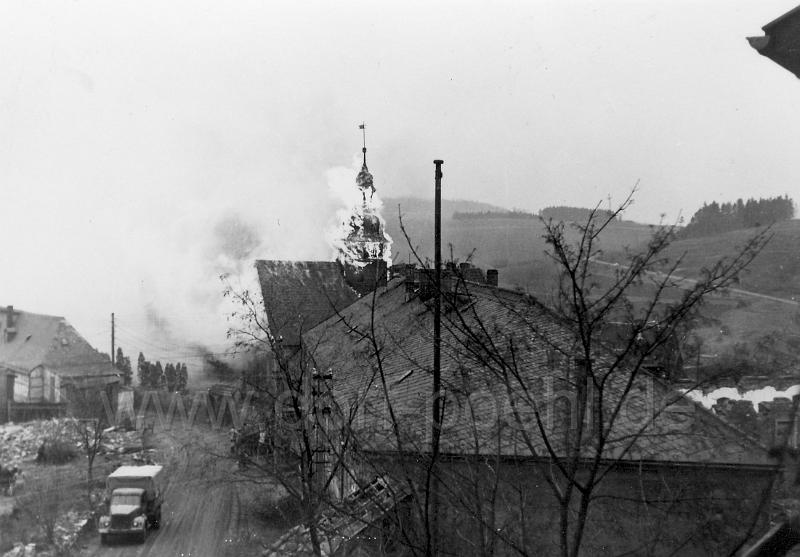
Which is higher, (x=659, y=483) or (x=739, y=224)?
(x=739, y=224)

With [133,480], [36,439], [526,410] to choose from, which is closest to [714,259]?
[526,410]

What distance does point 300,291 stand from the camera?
3109 centimetres

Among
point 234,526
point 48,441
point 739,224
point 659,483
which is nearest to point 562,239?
point 659,483

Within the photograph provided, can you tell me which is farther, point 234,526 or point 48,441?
point 48,441

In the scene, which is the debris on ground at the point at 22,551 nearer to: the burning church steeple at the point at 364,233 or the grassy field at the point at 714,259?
the grassy field at the point at 714,259

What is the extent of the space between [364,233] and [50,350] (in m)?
17.4

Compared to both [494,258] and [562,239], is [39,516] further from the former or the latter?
[494,258]

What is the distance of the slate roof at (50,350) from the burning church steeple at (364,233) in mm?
13310

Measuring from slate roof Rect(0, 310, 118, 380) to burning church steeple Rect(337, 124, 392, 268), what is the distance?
1331 centimetres

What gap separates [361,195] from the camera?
41.4 meters

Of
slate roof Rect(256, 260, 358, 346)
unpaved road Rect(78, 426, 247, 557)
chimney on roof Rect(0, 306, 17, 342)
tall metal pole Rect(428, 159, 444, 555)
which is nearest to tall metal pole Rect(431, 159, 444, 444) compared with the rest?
tall metal pole Rect(428, 159, 444, 555)

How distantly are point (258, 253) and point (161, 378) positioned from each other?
1629 centimetres

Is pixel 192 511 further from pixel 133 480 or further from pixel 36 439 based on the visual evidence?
pixel 36 439

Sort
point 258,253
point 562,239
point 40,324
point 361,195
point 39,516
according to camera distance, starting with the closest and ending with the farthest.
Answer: point 562,239 → point 39,516 → point 40,324 → point 361,195 → point 258,253
